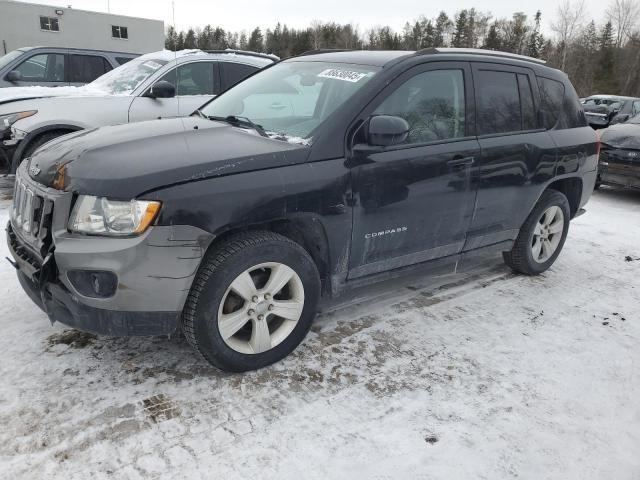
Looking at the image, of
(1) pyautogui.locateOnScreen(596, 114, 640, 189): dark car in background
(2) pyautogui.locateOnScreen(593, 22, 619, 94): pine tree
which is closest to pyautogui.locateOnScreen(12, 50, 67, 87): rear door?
(1) pyautogui.locateOnScreen(596, 114, 640, 189): dark car in background

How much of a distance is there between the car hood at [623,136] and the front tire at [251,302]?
7.32 meters

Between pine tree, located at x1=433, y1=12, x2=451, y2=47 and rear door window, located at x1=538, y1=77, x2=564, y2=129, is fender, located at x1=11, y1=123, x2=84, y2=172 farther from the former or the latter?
pine tree, located at x1=433, y1=12, x2=451, y2=47

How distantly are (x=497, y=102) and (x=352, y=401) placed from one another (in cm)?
258

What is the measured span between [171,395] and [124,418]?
27 cm

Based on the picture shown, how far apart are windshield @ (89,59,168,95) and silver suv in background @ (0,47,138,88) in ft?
6.96

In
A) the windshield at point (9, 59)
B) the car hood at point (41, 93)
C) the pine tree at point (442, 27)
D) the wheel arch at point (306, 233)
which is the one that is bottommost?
the wheel arch at point (306, 233)

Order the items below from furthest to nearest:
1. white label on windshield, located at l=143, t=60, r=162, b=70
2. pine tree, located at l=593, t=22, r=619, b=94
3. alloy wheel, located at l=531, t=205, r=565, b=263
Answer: pine tree, located at l=593, t=22, r=619, b=94
white label on windshield, located at l=143, t=60, r=162, b=70
alloy wheel, located at l=531, t=205, r=565, b=263

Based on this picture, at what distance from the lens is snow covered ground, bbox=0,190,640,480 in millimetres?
2289

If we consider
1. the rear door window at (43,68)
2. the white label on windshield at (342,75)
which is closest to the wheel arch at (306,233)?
the white label on windshield at (342,75)

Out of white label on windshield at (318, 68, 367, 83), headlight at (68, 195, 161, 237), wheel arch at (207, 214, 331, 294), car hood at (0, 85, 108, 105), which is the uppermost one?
white label on windshield at (318, 68, 367, 83)

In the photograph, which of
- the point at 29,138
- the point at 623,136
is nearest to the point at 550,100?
the point at 623,136

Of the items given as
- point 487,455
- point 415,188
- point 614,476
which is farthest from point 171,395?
point 614,476

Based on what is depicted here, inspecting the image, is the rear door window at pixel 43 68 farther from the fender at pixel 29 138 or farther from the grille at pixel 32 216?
the grille at pixel 32 216

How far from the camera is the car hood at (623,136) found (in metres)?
8.17
